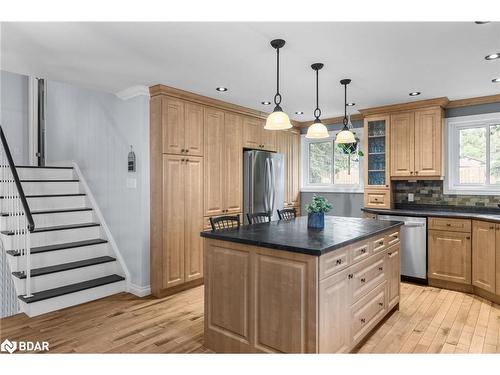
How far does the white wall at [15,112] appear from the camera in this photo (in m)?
5.38

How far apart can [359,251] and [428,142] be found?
2.67 m

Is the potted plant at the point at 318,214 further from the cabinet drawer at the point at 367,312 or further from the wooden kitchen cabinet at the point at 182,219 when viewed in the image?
the wooden kitchen cabinet at the point at 182,219

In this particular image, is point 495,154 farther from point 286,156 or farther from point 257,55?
point 257,55

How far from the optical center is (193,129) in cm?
407

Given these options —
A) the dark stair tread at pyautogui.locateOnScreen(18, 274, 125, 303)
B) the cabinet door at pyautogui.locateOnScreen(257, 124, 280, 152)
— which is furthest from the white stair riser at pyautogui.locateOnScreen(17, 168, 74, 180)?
the cabinet door at pyautogui.locateOnScreen(257, 124, 280, 152)

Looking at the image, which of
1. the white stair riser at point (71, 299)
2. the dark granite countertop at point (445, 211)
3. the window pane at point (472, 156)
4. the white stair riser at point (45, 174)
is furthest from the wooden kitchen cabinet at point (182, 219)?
the window pane at point (472, 156)

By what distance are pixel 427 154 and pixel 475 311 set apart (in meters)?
2.01

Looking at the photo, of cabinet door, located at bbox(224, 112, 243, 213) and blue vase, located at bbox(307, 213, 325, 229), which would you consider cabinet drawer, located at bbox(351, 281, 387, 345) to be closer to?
blue vase, located at bbox(307, 213, 325, 229)

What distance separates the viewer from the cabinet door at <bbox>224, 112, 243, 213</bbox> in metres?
4.54

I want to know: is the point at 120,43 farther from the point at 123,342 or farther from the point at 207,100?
the point at 123,342

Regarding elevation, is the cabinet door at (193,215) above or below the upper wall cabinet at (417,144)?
below

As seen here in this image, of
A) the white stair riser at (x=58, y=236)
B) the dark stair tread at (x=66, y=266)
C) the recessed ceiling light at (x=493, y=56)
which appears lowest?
the dark stair tread at (x=66, y=266)

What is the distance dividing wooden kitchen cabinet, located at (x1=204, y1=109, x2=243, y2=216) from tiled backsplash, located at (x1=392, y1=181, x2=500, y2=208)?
238cm

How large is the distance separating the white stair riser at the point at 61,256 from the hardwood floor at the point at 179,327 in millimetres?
596
